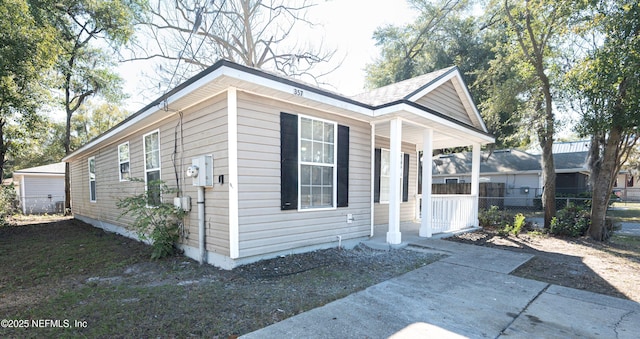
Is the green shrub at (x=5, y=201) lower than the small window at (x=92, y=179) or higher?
lower

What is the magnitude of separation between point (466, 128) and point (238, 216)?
5972 millimetres

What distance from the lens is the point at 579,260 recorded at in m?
5.32

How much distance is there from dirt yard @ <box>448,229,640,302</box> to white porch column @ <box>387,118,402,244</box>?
2.08 m

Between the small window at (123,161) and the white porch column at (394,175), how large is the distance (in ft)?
21.6

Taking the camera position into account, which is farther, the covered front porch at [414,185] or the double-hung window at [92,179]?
the double-hung window at [92,179]

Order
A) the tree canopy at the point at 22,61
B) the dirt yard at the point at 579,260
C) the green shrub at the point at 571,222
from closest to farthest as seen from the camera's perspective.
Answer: the dirt yard at the point at 579,260 < the green shrub at the point at 571,222 < the tree canopy at the point at 22,61

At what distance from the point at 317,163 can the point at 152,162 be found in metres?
3.85

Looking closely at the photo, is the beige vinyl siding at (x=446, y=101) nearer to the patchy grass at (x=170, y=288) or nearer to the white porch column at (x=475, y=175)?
the white porch column at (x=475, y=175)

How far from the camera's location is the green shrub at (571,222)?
25.1ft

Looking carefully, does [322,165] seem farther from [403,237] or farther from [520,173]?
[520,173]

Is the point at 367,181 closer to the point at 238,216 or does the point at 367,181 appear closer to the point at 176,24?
the point at 238,216

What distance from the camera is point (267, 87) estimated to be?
4188 millimetres

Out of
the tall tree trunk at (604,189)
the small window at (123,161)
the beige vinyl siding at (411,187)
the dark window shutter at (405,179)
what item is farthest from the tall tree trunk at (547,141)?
the small window at (123,161)

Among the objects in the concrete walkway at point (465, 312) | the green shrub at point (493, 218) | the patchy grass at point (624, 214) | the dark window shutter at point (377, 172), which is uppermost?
the dark window shutter at point (377, 172)
